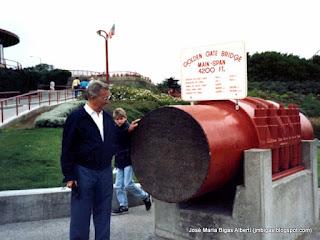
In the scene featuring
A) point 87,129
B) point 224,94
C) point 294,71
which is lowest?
point 87,129

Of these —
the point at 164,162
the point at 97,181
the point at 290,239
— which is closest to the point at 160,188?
the point at 164,162

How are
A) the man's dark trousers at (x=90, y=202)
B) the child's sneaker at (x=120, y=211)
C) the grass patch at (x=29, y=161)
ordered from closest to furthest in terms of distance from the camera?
the man's dark trousers at (x=90, y=202)
the child's sneaker at (x=120, y=211)
the grass patch at (x=29, y=161)

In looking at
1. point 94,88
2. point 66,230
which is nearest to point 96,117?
point 94,88

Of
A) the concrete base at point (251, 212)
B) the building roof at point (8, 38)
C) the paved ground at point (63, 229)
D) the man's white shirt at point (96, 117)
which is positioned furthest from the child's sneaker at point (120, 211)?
the building roof at point (8, 38)

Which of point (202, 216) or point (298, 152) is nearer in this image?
point (202, 216)

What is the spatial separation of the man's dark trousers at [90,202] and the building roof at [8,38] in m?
40.6

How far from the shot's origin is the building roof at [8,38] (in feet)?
143

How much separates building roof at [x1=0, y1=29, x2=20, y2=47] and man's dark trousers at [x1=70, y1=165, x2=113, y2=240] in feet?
133

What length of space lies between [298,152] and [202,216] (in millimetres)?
2113

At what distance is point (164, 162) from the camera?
516 centimetres

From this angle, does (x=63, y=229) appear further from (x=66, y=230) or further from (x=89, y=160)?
(x=89, y=160)

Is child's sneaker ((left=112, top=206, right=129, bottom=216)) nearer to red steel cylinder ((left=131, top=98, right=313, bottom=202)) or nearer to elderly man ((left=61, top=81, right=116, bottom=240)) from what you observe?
red steel cylinder ((left=131, top=98, right=313, bottom=202))

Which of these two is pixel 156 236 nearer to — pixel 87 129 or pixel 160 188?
pixel 160 188

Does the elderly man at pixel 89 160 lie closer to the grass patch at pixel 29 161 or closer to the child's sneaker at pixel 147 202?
the child's sneaker at pixel 147 202
